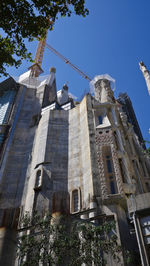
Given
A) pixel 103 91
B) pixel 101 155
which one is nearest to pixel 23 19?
pixel 101 155

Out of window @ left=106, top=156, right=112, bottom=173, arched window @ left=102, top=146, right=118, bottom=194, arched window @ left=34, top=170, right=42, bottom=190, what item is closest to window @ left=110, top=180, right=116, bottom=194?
arched window @ left=102, top=146, right=118, bottom=194

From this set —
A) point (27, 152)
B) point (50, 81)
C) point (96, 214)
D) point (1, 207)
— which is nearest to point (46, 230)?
point (96, 214)

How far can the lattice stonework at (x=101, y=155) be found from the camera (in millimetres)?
20578

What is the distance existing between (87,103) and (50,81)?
697 inches

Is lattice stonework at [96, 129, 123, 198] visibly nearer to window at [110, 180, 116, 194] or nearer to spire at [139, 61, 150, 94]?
window at [110, 180, 116, 194]

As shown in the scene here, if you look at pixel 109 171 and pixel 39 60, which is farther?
pixel 39 60

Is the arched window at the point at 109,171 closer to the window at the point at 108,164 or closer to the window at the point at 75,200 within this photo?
the window at the point at 108,164

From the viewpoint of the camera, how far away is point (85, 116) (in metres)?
30.2

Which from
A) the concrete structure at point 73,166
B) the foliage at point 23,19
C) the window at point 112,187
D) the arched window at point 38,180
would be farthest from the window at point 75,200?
the foliage at point 23,19

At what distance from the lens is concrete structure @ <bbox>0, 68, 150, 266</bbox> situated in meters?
19.1

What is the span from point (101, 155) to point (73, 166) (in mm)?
3820

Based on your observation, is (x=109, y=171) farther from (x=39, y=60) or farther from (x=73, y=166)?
(x=39, y=60)

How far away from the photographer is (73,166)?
25.7 meters

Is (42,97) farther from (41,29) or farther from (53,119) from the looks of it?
(41,29)
